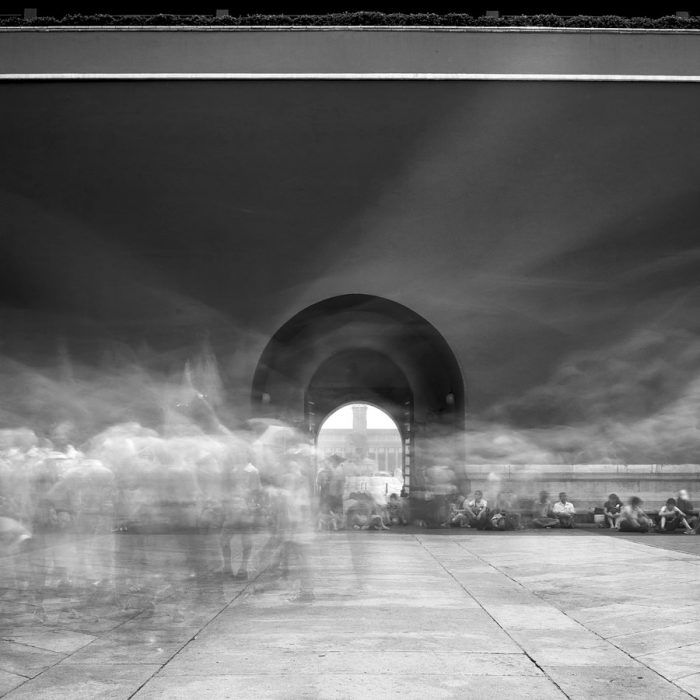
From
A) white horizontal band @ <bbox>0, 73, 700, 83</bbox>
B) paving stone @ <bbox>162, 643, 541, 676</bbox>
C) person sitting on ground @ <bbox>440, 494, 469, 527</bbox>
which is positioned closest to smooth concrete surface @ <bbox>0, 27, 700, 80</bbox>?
white horizontal band @ <bbox>0, 73, 700, 83</bbox>

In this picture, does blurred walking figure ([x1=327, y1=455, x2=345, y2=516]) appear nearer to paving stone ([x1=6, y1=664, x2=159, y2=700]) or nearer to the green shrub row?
the green shrub row

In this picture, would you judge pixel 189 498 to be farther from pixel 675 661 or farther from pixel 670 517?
pixel 675 661

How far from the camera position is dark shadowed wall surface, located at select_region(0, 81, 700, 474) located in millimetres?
14141

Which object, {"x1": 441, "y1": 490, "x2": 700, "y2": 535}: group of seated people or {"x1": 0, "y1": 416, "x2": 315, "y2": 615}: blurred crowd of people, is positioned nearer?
{"x1": 0, "y1": 416, "x2": 315, "y2": 615}: blurred crowd of people

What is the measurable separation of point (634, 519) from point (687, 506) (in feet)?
3.36

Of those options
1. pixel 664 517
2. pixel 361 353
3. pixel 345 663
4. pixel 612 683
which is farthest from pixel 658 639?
pixel 361 353

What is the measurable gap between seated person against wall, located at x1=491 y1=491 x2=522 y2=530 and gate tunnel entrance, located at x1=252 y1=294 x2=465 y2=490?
1.13m

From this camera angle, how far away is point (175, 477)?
45.8 feet

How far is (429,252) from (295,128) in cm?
324

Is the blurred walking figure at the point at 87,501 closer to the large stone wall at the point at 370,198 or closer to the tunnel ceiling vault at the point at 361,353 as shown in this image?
the large stone wall at the point at 370,198

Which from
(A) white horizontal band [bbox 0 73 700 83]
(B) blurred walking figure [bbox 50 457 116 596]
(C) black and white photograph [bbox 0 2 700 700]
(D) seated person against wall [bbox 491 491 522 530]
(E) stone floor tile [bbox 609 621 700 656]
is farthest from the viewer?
(D) seated person against wall [bbox 491 491 522 530]

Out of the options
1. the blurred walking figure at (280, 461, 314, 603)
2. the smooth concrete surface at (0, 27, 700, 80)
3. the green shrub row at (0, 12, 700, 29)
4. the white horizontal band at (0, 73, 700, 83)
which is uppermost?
the green shrub row at (0, 12, 700, 29)

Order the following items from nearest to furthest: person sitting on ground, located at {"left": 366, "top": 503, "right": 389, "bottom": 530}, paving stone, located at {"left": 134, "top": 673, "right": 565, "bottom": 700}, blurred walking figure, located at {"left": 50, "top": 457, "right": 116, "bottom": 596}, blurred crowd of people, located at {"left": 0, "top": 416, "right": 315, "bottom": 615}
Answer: paving stone, located at {"left": 134, "top": 673, "right": 565, "bottom": 700} → blurred crowd of people, located at {"left": 0, "top": 416, "right": 315, "bottom": 615} → blurred walking figure, located at {"left": 50, "top": 457, "right": 116, "bottom": 596} → person sitting on ground, located at {"left": 366, "top": 503, "right": 389, "bottom": 530}

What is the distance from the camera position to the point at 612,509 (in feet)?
47.1
